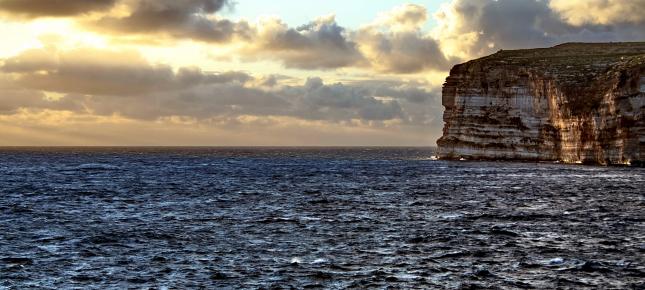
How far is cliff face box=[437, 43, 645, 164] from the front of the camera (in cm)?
10300

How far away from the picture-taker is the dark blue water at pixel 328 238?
2677 cm

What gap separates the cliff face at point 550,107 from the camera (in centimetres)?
10300

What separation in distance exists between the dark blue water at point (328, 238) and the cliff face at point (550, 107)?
3985 cm

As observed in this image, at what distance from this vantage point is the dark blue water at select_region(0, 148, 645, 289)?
1054 inches

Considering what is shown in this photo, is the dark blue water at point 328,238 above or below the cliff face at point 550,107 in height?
below

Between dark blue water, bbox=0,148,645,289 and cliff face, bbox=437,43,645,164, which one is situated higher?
cliff face, bbox=437,43,645,164

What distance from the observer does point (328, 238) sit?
36.6 meters

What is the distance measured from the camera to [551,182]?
7594 cm

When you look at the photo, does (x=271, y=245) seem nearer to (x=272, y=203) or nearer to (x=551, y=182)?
(x=272, y=203)

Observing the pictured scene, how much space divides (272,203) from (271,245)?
22434 mm

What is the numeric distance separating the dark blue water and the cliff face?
3985 cm

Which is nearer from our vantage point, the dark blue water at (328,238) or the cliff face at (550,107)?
the dark blue water at (328,238)

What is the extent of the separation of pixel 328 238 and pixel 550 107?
9625 cm

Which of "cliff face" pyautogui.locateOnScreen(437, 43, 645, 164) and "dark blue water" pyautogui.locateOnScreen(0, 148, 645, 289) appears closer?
"dark blue water" pyautogui.locateOnScreen(0, 148, 645, 289)
